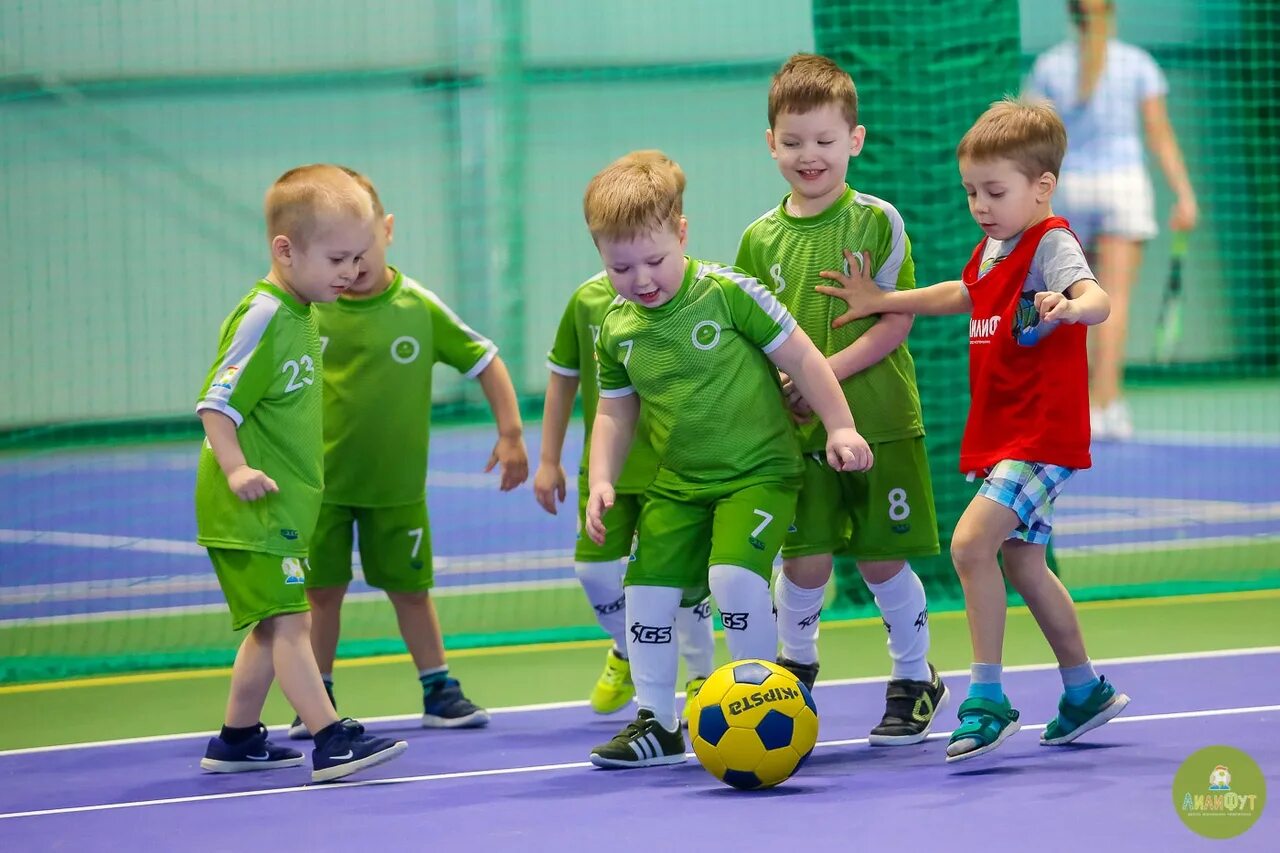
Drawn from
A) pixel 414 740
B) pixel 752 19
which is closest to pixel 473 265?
pixel 752 19

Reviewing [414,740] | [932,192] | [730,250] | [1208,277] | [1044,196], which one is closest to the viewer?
[1044,196]

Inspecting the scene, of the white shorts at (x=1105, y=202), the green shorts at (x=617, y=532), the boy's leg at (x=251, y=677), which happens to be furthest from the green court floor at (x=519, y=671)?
the white shorts at (x=1105, y=202)

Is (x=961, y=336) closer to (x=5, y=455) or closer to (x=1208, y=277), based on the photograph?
(x=5, y=455)

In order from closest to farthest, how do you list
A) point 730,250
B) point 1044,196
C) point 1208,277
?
point 1044,196 → point 730,250 → point 1208,277

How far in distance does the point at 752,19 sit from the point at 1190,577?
30.4 ft

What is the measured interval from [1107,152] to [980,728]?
7111mm

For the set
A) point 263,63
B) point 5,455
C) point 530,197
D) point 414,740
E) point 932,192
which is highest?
point 263,63

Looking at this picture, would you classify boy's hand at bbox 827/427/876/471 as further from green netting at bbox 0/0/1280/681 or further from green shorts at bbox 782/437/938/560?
green netting at bbox 0/0/1280/681

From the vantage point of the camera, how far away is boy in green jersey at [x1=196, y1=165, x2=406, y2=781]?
4.43 metres

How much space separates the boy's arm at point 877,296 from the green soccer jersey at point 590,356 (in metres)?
0.70

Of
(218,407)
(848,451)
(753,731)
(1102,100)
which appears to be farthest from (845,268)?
(1102,100)

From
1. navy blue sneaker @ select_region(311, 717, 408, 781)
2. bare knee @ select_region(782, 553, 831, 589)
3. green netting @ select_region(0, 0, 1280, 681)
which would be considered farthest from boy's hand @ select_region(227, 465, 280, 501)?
green netting @ select_region(0, 0, 1280, 681)

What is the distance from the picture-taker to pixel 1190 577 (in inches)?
273

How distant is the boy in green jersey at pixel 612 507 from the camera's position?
16.3ft
